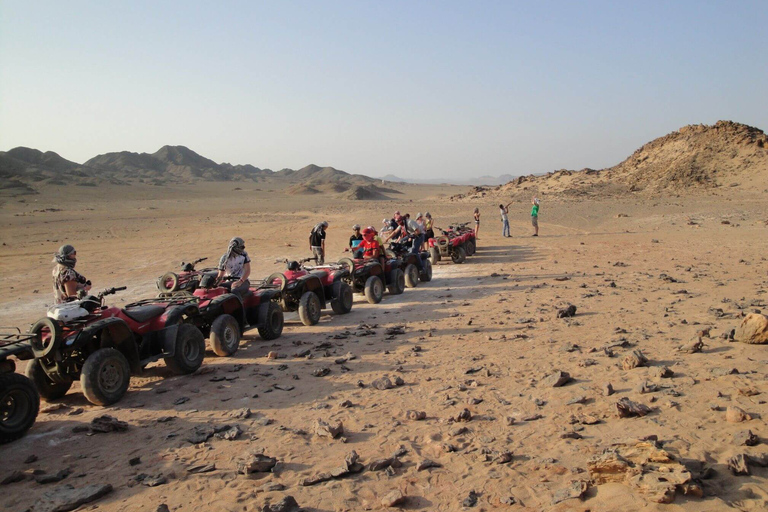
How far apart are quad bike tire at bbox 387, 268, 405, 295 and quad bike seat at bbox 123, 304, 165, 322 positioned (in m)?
6.51

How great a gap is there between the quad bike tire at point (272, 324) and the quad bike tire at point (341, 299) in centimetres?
174

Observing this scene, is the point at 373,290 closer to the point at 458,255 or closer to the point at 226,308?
the point at 226,308

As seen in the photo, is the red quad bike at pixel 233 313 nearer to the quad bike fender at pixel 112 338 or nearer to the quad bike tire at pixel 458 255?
the quad bike fender at pixel 112 338

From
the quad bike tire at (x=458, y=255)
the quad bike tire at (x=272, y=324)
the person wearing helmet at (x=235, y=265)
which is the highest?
the person wearing helmet at (x=235, y=265)

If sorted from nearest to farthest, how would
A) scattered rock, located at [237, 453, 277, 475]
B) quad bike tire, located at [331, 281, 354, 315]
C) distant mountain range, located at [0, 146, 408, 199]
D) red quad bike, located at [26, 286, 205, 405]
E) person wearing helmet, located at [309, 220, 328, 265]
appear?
scattered rock, located at [237, 453, 277, 475]
red quad bike, located at [26, 286, 205, 405]
quad bike tire, located at [331, 281, 354, 315]
person wearing helmet, located at [309, 220, 328, 265]
distant mountain range, located at [0, 146, 408, 199]

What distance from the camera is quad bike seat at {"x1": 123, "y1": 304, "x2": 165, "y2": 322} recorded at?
23.6ft

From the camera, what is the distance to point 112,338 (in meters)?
6.79

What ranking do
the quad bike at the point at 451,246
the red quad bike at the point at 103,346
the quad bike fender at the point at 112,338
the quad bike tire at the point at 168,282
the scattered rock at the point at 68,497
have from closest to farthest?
the scattered rock at the point at 68,497
the red quad bike at the point at 103,346
the quad bike fender at the point at 112,338
the quad bike tire at the point at 168,282
the quad bike at the point at 451,246

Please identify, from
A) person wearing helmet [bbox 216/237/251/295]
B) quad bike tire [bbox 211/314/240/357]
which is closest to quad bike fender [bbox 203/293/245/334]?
quad bike tire [bbox 211/314/240/357]

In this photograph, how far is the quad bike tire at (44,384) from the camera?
21.6 feet

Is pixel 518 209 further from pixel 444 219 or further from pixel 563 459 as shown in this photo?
pixel 563 459

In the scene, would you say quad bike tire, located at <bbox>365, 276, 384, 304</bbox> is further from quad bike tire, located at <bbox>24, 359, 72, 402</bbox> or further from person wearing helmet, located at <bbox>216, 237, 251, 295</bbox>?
quad bike tire, located at <bbox>24, 359, 72, 402</bbox>

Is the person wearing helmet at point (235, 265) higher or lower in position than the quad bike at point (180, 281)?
higher

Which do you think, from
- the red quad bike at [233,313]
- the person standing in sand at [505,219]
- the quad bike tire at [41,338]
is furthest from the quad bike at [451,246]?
the quad bike tire at [41,338]
